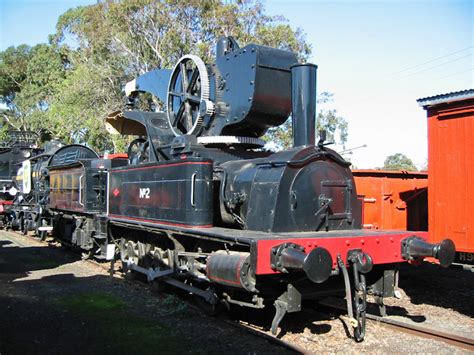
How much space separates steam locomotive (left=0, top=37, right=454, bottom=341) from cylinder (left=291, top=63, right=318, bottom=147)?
13mm

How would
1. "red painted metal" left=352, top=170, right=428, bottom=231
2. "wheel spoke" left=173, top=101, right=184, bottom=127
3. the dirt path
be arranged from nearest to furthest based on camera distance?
the dirt path → "wheel spoke" left=173, top=101, right=184, bottom=127 → "red painted metal" left=352, top=170, right=428, bottom=231

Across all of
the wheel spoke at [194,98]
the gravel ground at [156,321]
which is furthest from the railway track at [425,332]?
the wheel spoke at [194,98]

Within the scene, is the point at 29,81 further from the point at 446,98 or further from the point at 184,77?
the point at 446,98

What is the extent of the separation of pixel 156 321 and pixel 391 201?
209 inches

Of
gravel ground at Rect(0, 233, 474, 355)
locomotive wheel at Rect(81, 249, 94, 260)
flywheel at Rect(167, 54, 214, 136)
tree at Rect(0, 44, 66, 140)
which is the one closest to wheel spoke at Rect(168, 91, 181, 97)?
flywheel at Rect(167, 54, 214, 136)

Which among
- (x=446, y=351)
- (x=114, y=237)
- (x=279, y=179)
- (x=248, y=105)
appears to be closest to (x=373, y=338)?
(x=446, y=351)

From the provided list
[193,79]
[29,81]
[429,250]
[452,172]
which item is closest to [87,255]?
[193,79]

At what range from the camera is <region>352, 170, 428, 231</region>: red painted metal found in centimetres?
934

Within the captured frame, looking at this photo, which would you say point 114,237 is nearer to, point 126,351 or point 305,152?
point 126,351

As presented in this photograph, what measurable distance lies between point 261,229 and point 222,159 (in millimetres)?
1624

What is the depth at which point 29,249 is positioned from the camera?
13.4 m

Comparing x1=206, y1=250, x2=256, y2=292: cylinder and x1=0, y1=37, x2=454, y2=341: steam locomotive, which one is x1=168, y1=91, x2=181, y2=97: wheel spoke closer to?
x1=0, y1=37, x2=454, y2=341: steam locomotive

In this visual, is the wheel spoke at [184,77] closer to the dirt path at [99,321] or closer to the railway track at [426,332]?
the dirt path at [99,321]

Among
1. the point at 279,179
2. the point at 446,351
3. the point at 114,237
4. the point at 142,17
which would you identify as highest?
the point at 142,17
